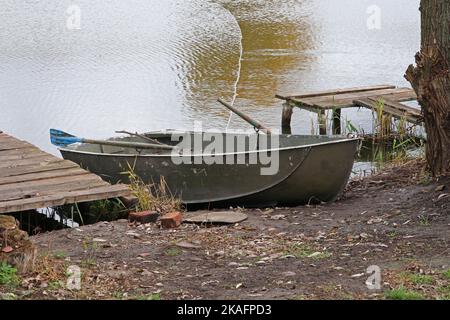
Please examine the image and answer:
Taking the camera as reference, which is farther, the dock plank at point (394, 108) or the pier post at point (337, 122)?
the pier post at point (337, 122)

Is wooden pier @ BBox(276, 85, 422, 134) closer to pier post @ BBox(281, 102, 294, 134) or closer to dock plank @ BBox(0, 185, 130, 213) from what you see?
pier post @ BBox(281, 102, 294, 134)

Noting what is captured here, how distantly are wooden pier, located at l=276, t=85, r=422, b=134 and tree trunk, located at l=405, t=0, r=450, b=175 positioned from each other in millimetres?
3904

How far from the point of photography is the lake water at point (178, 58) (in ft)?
50.8

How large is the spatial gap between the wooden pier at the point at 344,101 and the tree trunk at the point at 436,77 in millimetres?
3904

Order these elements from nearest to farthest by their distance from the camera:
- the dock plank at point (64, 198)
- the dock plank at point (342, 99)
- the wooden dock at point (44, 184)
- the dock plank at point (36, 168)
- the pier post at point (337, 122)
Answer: the dock plank at point (64, 198) → the wooden dock at point (44, 184) → the dock plank at point (36, 168) → the dock plank at point (342, 99) → the pier post at point (337, 122)

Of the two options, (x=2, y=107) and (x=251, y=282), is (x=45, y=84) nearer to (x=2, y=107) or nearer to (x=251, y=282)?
(x=2, y=107)

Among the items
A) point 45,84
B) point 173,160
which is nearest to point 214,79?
point 45,84

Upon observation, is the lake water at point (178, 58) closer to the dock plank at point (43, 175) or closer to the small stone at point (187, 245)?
the dock plank at point (43, 175)

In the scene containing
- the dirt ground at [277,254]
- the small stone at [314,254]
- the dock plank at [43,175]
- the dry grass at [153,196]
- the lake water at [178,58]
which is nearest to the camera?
the dirt ground at [277,254]

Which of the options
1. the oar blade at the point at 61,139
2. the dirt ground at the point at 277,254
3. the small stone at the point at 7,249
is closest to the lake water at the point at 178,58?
the oar blade at the point at 61,139

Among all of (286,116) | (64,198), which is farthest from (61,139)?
(286,116)

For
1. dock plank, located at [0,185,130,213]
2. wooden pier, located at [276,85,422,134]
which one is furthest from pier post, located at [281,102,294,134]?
dock plank, located at [0,185,130,213]

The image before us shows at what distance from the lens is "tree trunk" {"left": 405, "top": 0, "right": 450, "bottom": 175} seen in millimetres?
9266

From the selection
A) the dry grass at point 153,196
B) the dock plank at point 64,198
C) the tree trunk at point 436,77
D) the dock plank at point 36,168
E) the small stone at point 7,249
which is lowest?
the dry grass at point 153,196
